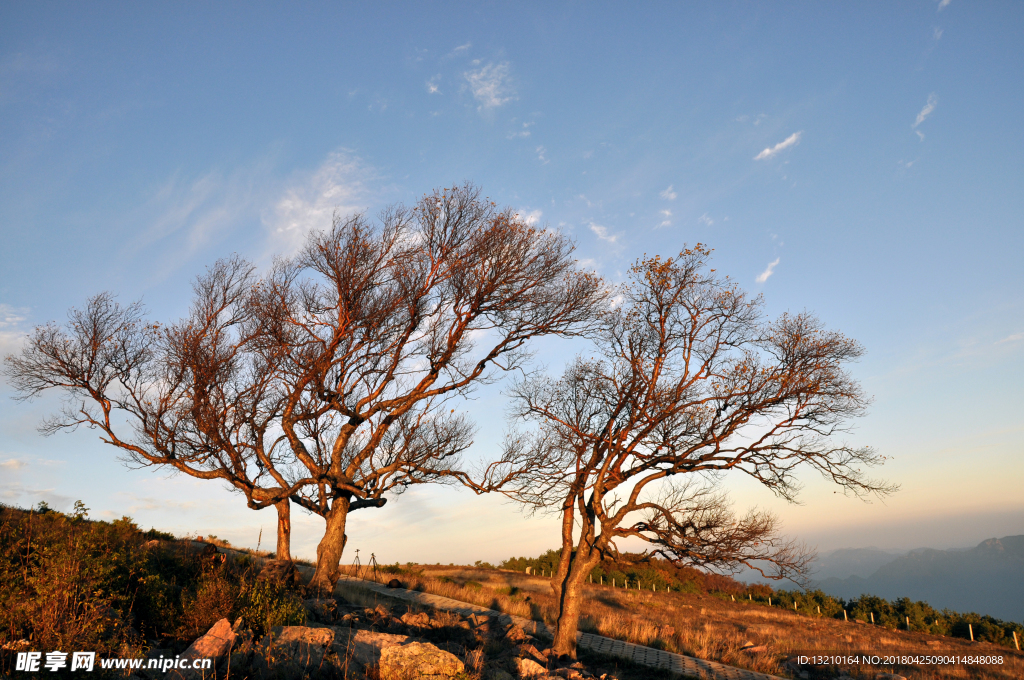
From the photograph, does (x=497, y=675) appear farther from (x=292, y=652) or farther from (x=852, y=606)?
(x=852, y=606)

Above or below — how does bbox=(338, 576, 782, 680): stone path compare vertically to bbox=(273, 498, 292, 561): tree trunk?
below

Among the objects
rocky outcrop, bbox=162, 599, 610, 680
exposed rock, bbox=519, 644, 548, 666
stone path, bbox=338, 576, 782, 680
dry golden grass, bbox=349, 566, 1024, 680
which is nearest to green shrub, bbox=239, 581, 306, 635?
rocky outcrop, bbox=162, 599, 610, 680

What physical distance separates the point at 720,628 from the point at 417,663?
55.0 ft

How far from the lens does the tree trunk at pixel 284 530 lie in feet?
54.9

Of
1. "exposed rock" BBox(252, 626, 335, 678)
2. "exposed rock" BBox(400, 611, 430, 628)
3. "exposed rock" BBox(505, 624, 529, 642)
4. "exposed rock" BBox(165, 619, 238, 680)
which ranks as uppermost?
"exposed rock" BBox(165, 619, 238, 680)

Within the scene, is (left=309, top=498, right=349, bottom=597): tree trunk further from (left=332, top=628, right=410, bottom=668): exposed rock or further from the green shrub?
(left=332, top=628, right=410, bottom=668): exposed rock

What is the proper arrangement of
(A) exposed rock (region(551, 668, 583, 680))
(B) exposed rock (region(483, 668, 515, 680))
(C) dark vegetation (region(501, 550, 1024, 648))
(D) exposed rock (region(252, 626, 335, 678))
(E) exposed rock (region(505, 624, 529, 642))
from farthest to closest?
(C) dark vegetation (region(501, 550, 1024, 648)), (E) exposed rock (region(505, 624, 529, 642)), (A) exposed rock (region(551, 668, 583, 680)), (B) exposed rock (region(483, 668, 515, 680)), (D) exposed rock (region(252, 626, 335, 678))

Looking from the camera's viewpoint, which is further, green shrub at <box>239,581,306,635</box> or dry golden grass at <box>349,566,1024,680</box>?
dry golden grass at <box>349,566,1024,680</box>

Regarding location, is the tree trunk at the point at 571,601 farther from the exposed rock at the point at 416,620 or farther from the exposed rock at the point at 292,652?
the exposed rock at the point at 292,652

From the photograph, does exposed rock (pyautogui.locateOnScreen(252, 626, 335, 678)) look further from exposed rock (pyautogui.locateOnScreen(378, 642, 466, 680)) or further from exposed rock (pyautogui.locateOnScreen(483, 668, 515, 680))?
exposed rock (pyautogui.locateOnScreen(483, 668, 515, 680))

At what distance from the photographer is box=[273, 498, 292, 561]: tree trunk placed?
16.7 metres

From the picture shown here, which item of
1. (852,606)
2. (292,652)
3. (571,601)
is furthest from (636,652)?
(852,606)

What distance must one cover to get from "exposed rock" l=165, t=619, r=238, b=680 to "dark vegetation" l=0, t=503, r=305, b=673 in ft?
1.68

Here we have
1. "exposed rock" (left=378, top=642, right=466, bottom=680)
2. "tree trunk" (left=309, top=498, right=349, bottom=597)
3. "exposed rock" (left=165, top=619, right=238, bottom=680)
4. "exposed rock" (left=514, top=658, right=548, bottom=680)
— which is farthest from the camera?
"tree trunk" (left=309, top=498, right=349, bottom=597)
